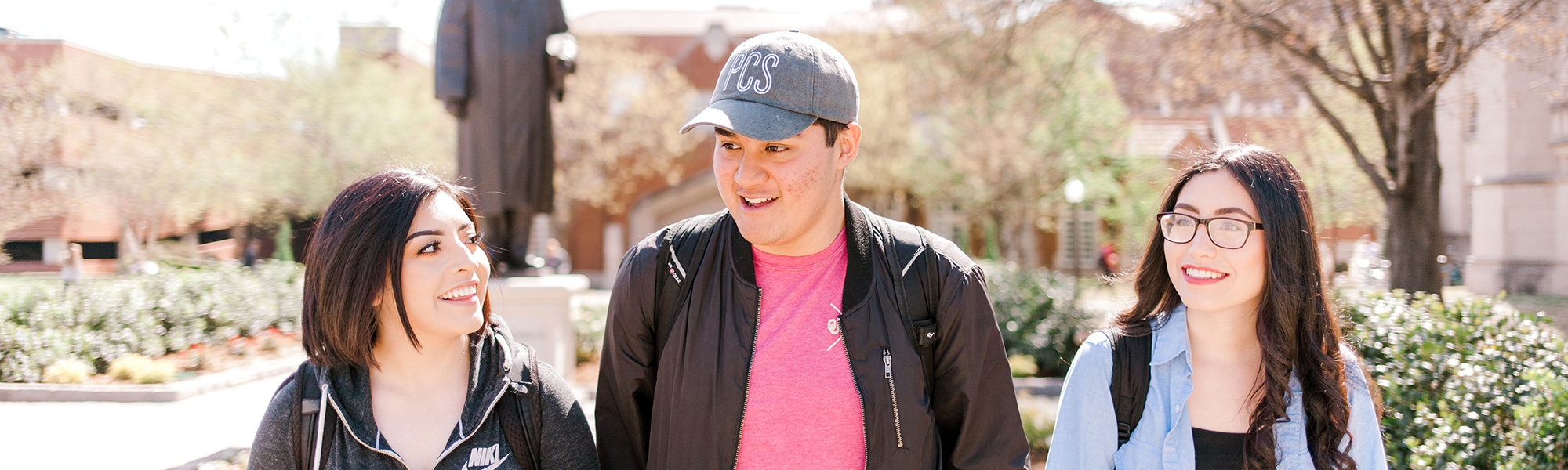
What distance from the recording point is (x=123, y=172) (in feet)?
19.4

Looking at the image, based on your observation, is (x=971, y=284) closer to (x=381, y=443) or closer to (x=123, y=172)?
(x=381, y=443)

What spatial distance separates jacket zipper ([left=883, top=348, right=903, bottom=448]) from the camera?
187 cm

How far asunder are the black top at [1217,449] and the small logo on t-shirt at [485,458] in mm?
1588

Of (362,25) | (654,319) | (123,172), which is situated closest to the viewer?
(654,319)

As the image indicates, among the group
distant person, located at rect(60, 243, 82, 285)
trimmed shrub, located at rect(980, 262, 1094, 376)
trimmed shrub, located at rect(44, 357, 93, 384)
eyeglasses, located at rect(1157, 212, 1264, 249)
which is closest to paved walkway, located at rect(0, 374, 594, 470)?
trimmed shrub, located at rect(44, 357, 93, 384)

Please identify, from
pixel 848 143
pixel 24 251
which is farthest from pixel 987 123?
pixel 848 143

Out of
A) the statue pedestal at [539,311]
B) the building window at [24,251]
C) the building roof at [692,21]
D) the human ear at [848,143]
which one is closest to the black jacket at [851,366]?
the human ear at [848,143]

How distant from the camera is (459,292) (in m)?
1.99

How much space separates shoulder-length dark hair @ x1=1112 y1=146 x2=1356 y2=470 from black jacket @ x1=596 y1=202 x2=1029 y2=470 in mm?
619

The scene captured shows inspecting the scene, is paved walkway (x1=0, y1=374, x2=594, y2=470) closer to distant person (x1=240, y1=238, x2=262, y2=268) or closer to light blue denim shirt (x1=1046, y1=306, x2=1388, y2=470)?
light blue denim shirt (x1=1046, y1=306, x2=1388, y2=470)

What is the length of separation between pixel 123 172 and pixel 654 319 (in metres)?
5.76

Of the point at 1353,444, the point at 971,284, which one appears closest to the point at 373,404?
the point at 971,284

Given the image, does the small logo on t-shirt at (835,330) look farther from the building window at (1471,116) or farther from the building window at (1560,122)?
the building window at (1471,116)

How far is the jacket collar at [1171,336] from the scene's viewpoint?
2.08 m
